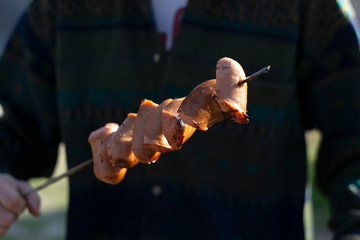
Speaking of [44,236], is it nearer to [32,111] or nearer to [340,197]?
[32,111]

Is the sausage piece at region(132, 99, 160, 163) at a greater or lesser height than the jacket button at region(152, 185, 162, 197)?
greater

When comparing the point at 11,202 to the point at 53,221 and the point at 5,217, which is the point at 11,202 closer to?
the point at 5,217

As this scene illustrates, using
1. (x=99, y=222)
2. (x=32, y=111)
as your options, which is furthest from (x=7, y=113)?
(x=99, y=222)

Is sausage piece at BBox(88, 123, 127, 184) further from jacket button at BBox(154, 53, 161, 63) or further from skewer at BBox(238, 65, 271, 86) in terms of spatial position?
jacket button at BBox(154, 53, 161, 63)

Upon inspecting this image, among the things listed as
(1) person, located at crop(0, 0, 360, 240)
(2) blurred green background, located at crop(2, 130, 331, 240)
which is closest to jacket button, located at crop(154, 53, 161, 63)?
(1) person, located at crop(0, 0, 360, 240)

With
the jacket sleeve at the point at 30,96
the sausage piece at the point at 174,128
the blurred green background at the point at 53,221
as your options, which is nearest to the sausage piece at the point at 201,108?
the sausage piece at the point at 174,128

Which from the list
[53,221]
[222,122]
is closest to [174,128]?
[222,122]
